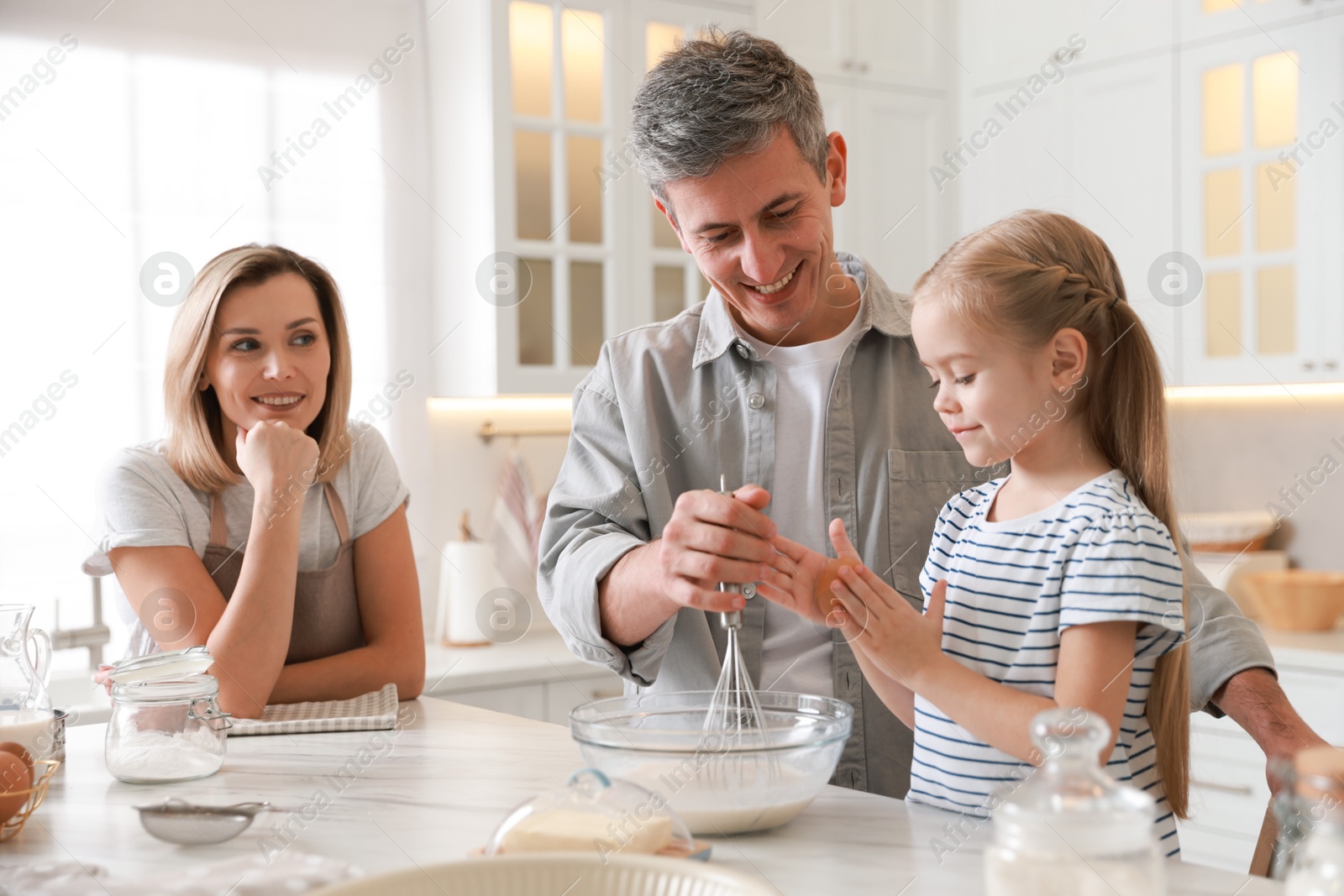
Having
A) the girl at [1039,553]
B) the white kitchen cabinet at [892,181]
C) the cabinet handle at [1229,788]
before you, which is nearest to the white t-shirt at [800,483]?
the girl at [1039,553]

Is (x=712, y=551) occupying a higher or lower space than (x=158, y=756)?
higher

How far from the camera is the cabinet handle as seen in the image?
2.62 m

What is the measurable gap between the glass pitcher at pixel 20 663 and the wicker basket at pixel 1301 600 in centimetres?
257

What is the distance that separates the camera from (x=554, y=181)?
3.00 m

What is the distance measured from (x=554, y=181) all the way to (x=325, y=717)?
185cm

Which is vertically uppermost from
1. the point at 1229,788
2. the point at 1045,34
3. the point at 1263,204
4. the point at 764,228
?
the point at 1045,34

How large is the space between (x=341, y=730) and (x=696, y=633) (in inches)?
17.2

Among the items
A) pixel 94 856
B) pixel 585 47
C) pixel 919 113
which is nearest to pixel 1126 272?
pixel 919 113

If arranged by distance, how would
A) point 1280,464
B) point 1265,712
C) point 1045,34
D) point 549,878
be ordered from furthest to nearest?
point 1045,34 < point 1280,464 < point 1265,712 < point 549,878

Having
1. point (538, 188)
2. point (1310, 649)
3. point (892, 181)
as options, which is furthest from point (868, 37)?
point (1310, 649)

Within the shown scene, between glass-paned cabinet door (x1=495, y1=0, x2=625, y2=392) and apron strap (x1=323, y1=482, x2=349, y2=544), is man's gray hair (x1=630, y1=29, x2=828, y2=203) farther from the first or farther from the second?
glass-paned cabinet door (x1=495, y1=0, x2=625, y2=392)

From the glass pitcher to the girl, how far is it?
725 mm

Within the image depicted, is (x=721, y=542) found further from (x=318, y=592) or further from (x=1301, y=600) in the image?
(x=1301, y=600)

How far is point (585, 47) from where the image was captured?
3027 millimetres
